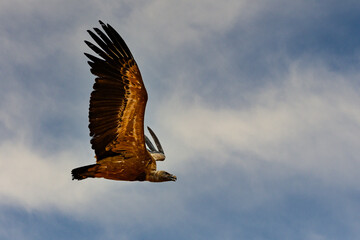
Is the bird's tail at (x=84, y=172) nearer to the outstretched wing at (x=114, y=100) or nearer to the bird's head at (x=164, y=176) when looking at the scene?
the outstretched wing at (x=114, y=100)

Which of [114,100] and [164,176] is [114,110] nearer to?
[114,100]

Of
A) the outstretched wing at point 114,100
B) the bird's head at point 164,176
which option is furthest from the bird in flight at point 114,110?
the bird's head at point 164,176

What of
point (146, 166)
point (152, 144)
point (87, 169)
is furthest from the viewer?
point (152, 144)

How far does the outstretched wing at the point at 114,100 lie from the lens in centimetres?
1593

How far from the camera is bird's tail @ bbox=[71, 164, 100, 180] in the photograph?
51.4ft

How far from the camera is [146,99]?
52.7ft

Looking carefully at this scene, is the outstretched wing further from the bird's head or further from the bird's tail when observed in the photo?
the bird's head

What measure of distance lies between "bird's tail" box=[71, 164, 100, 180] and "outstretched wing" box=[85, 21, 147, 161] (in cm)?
41

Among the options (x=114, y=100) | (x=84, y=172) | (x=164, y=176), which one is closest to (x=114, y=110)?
(x=114, y=100)

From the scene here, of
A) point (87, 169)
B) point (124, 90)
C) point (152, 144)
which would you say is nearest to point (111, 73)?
point (124, 90)

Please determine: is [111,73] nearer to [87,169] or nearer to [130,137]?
[130,137]

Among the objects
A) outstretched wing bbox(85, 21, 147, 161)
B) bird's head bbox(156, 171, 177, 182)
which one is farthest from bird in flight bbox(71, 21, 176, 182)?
bird's head bbox(156, 171, 177, 182)

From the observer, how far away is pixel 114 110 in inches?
630

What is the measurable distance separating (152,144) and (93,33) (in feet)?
24.4
